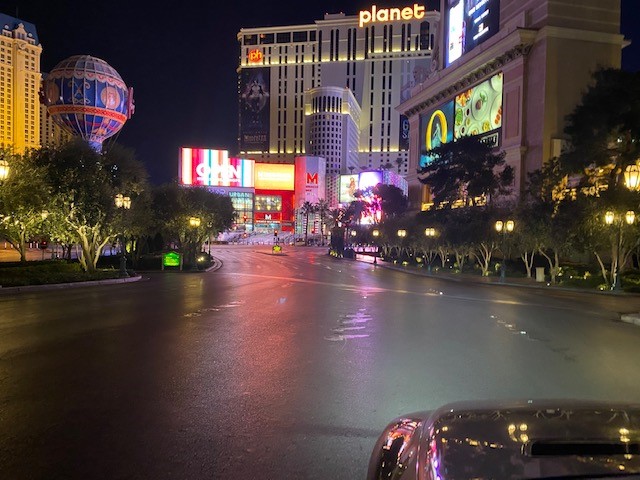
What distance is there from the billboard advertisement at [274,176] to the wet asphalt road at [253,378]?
150 meters

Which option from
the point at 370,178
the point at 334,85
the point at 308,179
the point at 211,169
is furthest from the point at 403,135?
the point at 211,169

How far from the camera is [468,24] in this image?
57438mm

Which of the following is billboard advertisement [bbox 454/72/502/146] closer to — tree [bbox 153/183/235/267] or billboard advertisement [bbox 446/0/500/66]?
billboard advertisement [bbox 446/0/500/66]

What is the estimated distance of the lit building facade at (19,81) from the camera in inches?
3666

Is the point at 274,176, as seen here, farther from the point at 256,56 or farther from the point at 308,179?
the point at 256,56

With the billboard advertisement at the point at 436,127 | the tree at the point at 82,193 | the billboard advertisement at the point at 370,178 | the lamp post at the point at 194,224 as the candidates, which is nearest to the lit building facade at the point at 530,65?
the billboard advertisement at the point at 436,127

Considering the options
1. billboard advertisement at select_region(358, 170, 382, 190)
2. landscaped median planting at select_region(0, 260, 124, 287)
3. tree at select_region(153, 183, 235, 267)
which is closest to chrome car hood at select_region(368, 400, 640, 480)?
landscaped median planting at select_region(0, 260, 124, 287)

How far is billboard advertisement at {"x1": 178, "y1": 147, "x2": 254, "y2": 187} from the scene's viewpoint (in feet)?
448

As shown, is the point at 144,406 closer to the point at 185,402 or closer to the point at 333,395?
the point at 185,402

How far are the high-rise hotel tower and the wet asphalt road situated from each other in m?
168

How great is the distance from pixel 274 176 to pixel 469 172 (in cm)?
12529

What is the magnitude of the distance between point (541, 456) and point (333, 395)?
4.35 metres

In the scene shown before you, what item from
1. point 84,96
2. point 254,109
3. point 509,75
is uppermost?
point 254,109

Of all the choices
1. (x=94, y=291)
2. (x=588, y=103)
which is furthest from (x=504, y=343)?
(x=588, y=103)
